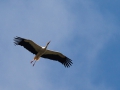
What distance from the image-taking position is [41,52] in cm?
8906

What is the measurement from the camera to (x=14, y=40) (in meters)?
88.7

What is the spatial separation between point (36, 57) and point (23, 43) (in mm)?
1616

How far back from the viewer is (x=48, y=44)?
89562mm

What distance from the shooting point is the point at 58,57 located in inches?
3551

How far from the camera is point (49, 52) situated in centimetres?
8969

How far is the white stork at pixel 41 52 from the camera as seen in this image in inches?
3501

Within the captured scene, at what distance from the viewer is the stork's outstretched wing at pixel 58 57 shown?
295 feet

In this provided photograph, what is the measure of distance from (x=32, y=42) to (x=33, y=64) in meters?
2.37

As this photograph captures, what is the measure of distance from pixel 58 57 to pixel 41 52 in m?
1.87

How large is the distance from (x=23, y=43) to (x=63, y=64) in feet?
13.3

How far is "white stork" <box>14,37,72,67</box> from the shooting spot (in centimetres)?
8894

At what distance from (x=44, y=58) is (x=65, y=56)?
5.99 feet

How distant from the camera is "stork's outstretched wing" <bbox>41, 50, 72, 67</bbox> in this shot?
295 ft

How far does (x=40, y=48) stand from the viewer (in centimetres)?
8906
